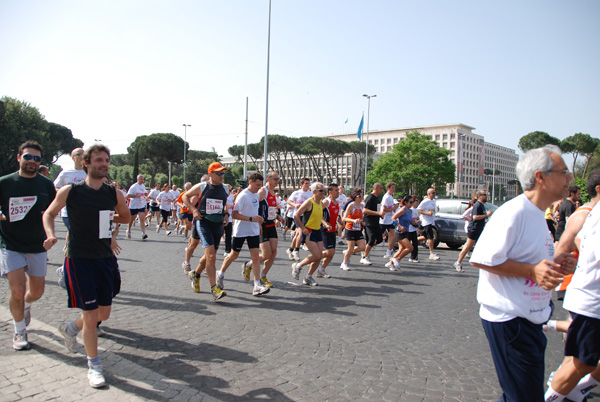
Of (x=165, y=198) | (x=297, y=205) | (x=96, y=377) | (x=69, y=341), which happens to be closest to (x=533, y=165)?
(x=96, y=377)

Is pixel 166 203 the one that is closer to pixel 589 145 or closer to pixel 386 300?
pixel 386 300

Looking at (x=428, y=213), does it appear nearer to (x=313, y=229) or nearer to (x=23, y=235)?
(x=313, y=229)

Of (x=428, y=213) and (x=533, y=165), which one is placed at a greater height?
(x=533, y=165)

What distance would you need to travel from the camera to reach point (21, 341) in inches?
159

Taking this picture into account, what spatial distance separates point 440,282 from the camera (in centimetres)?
852

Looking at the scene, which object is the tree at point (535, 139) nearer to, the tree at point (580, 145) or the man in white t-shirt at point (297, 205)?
the tree at point (580, 145)

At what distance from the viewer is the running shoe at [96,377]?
327cm

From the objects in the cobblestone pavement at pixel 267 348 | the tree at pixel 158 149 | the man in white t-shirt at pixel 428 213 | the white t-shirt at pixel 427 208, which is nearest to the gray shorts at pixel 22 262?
the cobblestone pavement at pixel 267 348

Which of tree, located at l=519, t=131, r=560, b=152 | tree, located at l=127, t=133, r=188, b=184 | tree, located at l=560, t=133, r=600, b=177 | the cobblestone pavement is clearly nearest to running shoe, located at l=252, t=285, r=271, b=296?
the cobblestone pavement

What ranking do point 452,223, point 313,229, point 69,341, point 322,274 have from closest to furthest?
point 69,341 < point 313,229 < point 322,274 < point 452,223

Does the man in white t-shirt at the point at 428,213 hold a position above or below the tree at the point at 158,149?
below

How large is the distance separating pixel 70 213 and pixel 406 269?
8.08 m

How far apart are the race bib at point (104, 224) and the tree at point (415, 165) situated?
213 feet

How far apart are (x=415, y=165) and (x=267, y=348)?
2536 inches
